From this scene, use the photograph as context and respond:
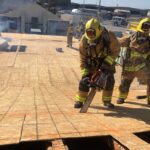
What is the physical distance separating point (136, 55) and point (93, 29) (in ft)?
5.21

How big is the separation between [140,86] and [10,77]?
4226 mm

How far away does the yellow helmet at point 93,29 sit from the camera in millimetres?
6707

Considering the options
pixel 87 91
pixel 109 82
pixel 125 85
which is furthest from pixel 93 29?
pixel 125 85

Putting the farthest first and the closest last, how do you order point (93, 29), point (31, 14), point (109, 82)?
1. point (31, 14)
2. point (109, 82)
3. point (93, 29)

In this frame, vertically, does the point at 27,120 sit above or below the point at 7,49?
above

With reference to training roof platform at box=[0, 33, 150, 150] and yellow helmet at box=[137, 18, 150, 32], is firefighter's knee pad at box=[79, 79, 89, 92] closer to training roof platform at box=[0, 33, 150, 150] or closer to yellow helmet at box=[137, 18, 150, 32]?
training roof platform at box=[0, 33, 150, 150]

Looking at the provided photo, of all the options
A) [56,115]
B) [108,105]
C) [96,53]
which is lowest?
[108,105]

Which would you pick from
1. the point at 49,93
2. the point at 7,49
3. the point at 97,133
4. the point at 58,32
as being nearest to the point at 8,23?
the point at 58,32

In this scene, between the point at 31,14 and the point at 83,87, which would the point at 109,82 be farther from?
the point at 31,14

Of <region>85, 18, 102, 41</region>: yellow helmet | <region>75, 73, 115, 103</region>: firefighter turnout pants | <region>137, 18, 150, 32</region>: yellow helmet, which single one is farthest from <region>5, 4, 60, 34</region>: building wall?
<region>85, 18, 102, 41</region>: yellow helmet

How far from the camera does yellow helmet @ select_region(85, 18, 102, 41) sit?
264 inches

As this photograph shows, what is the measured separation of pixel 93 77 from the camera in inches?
280

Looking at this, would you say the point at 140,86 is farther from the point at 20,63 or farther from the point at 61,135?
the point at 61,135

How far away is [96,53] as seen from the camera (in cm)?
715
